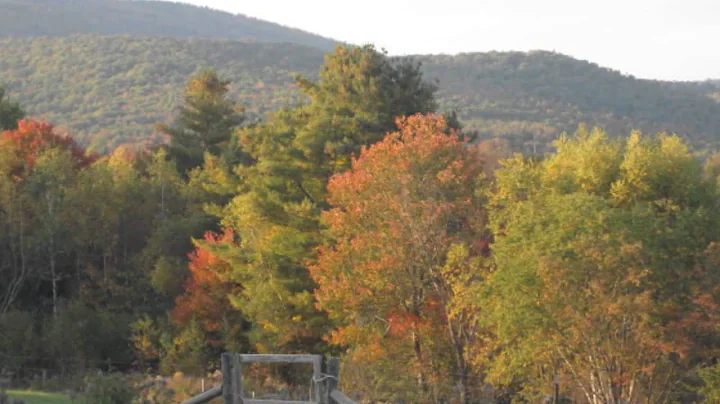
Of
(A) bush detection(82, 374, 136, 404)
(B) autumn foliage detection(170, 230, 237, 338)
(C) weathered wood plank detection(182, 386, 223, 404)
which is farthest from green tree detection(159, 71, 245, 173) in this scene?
(C) weathered wood plank detection(182, 386, 223, 404)

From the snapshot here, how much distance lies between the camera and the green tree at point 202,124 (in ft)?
207

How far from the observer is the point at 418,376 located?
3294 cm

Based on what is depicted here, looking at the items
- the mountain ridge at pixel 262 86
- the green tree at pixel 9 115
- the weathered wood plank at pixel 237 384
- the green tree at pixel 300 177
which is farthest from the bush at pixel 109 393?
the mountain ridge at pixel 262 86

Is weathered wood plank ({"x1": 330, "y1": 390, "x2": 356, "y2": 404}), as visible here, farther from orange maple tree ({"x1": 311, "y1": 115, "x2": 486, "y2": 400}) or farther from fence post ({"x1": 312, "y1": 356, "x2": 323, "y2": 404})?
orange maple tree ({"x1": 311, "y1": 115, "x2": 486, "y2": 400})

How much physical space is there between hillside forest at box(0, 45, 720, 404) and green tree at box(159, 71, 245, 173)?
31.8 ft

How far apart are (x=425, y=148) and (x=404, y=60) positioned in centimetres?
1328

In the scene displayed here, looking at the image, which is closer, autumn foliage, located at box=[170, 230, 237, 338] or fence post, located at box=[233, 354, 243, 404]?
fence post, located at box=[233, 354, 243, 404]

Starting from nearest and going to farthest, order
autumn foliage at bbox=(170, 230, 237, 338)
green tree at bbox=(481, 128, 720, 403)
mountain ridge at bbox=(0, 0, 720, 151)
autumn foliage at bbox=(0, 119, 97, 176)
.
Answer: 1. green tree at bbox=(481, 128, 720, 403)
2. autumn foliage at bbox=(170, 230, 237, 338)
3. autumn foliage at bbox=(0, 119, 97, 176)
4. mountain ridge at bbox=(0, 0, 720, 151)

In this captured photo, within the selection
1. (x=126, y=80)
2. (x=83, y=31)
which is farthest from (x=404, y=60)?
(x=83, y=31)

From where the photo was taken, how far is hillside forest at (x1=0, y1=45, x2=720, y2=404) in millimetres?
27531

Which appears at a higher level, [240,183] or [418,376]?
[240,183]

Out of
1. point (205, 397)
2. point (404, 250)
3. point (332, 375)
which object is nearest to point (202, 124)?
point (404, 250)

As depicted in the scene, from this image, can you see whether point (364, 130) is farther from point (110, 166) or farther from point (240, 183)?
point (110, 166)

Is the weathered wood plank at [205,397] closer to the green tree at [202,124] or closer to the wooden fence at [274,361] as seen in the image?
the wooden fence at [274,361]
